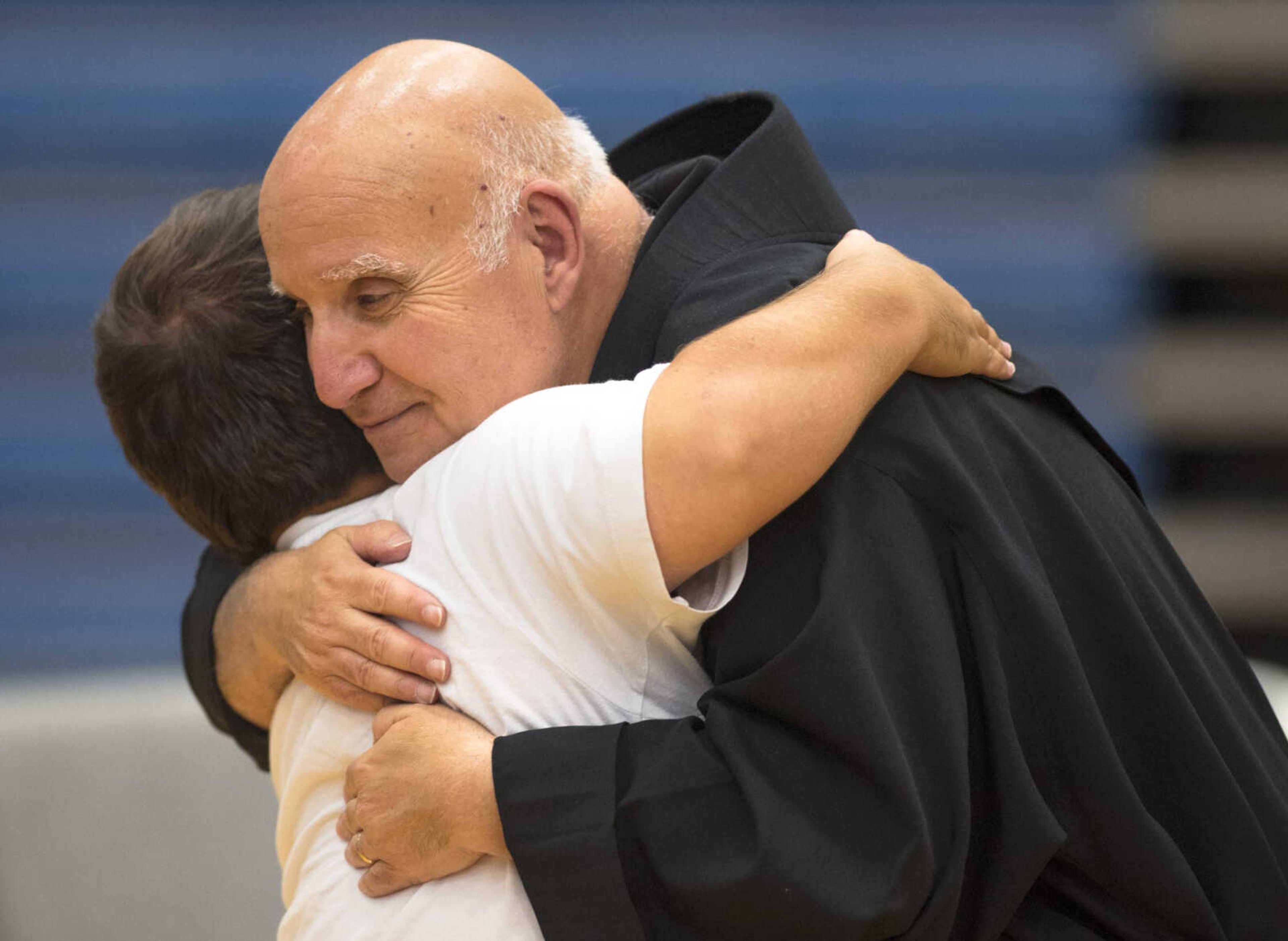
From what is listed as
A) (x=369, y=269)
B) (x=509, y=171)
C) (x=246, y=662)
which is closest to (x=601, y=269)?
(x=509, y=171)

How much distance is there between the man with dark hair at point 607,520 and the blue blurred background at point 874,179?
2856 mm

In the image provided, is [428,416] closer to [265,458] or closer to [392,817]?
[265,458]

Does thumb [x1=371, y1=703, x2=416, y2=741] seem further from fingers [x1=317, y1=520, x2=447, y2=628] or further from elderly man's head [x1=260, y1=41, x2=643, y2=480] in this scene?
elderly man's head [x1=260, y1=41, x2=643, y2=480]

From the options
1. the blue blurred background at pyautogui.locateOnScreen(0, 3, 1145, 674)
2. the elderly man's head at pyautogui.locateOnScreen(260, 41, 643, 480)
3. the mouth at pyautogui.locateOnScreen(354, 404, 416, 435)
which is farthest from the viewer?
the blue blurred background at pyautogui.locateOnScreen(0, 3, 1145, 674)

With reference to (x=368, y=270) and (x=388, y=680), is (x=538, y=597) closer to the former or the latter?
(x=388, y=680)

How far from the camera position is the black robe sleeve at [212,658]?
201cm

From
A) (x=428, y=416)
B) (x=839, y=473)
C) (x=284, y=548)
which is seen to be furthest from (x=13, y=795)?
(x=839, y=473)

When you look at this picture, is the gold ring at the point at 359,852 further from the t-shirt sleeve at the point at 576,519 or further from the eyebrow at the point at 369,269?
the eyebrow at the point at 369,269

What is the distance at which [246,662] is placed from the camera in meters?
1.83

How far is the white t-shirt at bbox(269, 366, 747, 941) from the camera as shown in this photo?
1.26 m

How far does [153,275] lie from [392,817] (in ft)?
2.58

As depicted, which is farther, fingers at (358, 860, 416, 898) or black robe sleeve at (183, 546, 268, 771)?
black robe sleeve at (183, 546, 268, 771)

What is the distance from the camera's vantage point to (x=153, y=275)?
5.58 feet

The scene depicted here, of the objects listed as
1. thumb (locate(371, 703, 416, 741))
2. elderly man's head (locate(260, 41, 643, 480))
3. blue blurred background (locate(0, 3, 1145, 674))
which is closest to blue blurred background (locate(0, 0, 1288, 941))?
blue blurred background (locate(0, 3, 1145, 674))
